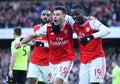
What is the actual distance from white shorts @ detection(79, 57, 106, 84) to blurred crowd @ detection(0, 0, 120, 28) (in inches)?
634

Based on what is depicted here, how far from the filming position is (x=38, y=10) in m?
29.4

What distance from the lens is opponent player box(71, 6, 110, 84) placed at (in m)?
10.5

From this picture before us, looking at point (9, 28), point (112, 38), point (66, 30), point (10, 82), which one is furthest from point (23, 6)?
point (66, 30)

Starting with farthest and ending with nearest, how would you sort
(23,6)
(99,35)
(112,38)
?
1. (23,6)
2. (112,38)
3. (99,35)

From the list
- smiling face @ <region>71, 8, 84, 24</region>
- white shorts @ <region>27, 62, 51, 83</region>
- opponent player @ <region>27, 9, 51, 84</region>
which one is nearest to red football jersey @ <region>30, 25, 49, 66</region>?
opponent player @ <region>27, 9, 51, 84</region>

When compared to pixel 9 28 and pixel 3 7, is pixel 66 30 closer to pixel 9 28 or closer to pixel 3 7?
pixel 9 28

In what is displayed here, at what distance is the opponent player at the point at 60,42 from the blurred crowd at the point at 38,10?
15857mm

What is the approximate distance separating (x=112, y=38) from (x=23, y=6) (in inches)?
265

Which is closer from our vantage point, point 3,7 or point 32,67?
point 32,67

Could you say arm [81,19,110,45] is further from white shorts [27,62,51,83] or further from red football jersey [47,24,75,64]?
white shorts [27,62,51,83]

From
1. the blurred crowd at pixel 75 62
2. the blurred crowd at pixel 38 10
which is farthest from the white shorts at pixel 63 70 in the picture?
the blurred crowd at pixel 38 10

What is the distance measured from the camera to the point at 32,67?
1266 cm

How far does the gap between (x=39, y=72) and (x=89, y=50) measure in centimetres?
252

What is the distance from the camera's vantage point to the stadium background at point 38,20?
26.6 m
